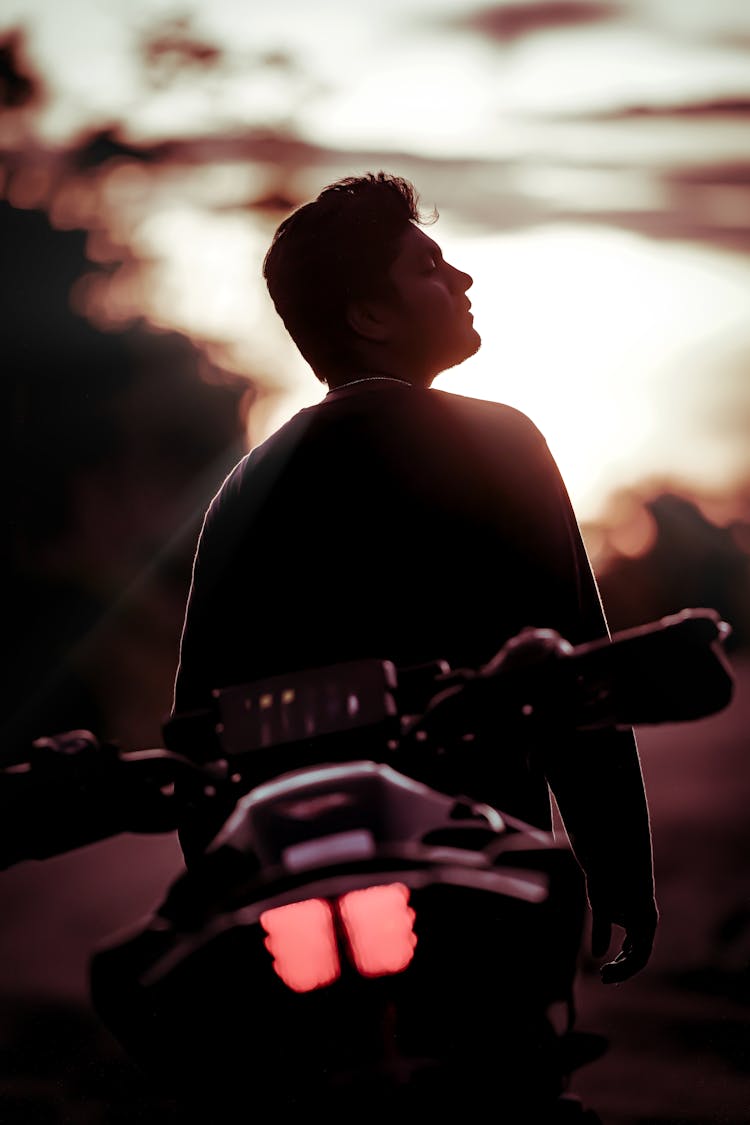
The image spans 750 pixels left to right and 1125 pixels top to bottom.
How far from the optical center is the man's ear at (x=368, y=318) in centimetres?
220

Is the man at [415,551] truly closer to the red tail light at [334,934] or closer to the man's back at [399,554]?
the man's back at [399,554]

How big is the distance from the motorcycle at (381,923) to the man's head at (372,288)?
0.98 metres

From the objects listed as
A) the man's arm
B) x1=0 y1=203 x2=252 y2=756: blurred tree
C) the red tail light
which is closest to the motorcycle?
the red tail light

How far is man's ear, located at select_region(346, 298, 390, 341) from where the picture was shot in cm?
220

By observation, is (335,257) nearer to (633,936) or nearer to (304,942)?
(633,936)

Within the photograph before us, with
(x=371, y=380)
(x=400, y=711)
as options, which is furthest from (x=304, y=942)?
(x=371, y=380)

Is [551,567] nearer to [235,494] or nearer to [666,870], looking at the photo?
[235,494]

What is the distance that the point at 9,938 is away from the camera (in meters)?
9.02

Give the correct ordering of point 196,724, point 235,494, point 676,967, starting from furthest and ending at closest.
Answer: point 676,967
point 235,494
point 196,724

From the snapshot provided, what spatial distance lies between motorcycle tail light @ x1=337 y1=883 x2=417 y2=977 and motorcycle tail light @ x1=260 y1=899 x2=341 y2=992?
0.05ft

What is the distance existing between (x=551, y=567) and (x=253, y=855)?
3.05ft

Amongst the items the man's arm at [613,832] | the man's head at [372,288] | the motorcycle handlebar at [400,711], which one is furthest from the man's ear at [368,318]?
the motorcycle handlebar at [400,711]

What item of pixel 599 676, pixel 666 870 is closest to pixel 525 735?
pixel 599 676

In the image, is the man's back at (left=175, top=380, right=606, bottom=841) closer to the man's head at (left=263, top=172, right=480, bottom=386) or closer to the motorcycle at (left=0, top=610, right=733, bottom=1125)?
the man's head at (left=263, top=172, right=480, bottom=386)
